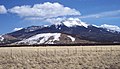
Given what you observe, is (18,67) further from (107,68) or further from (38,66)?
(107,68)

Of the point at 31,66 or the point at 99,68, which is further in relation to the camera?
the point at 31,66

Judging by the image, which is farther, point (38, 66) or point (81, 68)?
point (38, 66)

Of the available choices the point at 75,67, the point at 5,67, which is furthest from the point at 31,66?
the point at 75,67

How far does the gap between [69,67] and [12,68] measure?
5.92m

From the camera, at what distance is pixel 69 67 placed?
30.7 m

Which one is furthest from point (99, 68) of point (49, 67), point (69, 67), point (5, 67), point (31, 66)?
point (5, 67)

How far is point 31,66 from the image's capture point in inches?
1257

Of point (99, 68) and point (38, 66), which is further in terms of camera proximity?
point (38, 66)

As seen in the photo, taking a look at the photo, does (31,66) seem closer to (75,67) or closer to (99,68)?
(75,67)

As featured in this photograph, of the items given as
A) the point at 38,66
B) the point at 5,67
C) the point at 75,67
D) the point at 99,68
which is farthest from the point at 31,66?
the point at 99,68

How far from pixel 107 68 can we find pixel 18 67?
30.8 ft

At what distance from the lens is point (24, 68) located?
101 ft

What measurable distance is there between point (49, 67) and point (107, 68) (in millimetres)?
6029

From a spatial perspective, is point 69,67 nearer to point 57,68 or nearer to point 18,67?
point 57,68
